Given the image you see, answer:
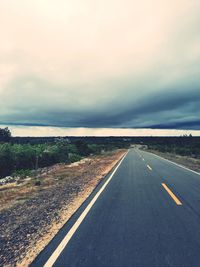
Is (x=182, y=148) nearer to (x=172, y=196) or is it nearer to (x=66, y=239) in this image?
(x=172, y=196)

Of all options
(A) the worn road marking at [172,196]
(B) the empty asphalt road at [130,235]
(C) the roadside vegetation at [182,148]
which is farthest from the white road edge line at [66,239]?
(C) the roadside vegetation at [182,148]

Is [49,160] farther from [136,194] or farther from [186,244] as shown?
[186,244]

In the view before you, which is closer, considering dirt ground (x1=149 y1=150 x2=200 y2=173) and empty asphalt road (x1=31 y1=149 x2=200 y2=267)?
empty asphalt road (x1=31 y1=149 x2=200 y2=267)

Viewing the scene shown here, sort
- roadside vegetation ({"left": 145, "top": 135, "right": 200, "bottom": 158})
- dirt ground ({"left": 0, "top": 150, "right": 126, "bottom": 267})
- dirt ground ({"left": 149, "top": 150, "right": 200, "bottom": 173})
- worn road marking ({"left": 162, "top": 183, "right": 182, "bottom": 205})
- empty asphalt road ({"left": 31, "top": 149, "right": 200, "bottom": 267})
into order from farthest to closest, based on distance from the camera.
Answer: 1. roadside vegetation ({"left": 145, "top": 135, "right": 200, "bottom": 158})
2. dirt ground ({"left": 149, "top": 150, "right": 200, "bottom": 173})
3. worn road marking ({"left": 162, "top": 183, "right": 182, "bottom": 205})
4. dirt ground ({"left": 0, "top": 150, "right": 126, "bottom": 267})
5. empty asphalt road ({"left": 31, "top": 149, "right": 200, "bottom": 267})

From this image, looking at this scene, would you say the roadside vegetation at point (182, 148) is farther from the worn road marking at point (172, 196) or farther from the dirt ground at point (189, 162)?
the worn road marking at point (172, 196)

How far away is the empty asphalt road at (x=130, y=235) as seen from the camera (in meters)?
3.89

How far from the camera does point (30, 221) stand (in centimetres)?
620

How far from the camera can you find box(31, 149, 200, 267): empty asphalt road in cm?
389

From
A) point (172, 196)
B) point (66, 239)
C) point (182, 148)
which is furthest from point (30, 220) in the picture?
point (182, 148)

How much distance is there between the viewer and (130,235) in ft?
16.2

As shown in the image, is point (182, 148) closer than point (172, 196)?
No

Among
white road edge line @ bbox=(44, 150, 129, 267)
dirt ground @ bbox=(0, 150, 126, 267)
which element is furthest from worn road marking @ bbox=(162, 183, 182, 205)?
dirt ground @ bbox=(0, 150, 126, 267)

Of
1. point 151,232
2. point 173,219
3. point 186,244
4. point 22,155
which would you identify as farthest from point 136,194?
point 22,155

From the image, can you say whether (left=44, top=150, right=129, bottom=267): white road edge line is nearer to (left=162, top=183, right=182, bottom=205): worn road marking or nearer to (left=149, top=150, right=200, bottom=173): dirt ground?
(left=162, top=183, right=182, bottom=205): worn road marking
